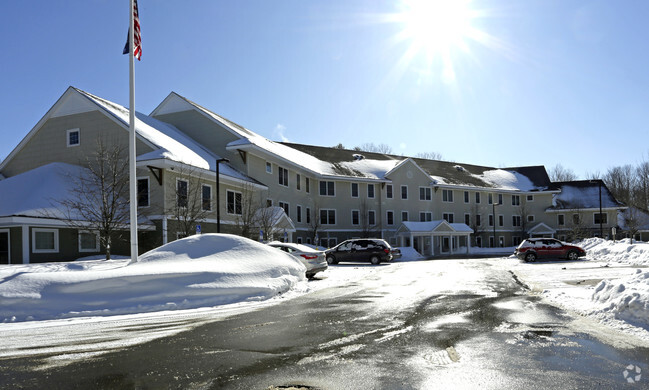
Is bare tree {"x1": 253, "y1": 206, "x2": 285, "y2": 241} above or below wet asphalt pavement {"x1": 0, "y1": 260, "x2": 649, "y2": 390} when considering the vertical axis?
above

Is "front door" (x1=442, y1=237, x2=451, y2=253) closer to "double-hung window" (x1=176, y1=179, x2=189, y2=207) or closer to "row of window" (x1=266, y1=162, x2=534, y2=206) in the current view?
"row of window" (x1=266, y1=162, x2=534, y2=206)

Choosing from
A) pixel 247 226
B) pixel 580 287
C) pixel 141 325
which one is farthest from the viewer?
pixel 247 226

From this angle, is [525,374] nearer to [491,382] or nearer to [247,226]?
[491,382]

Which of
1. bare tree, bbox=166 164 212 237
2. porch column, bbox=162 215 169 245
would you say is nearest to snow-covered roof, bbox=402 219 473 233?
bare tree, bbox=166 164 212 237

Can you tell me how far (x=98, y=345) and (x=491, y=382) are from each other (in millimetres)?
6216

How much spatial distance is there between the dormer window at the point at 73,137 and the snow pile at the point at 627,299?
29.3m

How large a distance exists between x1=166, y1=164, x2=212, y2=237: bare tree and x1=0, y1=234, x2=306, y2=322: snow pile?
10.3 m

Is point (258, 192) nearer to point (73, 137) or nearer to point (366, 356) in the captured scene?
point (73, 137)

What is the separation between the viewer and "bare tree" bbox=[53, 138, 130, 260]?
73.1 ft

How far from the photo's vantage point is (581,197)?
7169 cm

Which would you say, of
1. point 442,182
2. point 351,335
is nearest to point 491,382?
point 351,335

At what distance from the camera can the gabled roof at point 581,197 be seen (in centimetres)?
6956

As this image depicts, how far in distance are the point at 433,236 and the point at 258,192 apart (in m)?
25.2

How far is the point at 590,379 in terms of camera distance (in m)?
5.97
